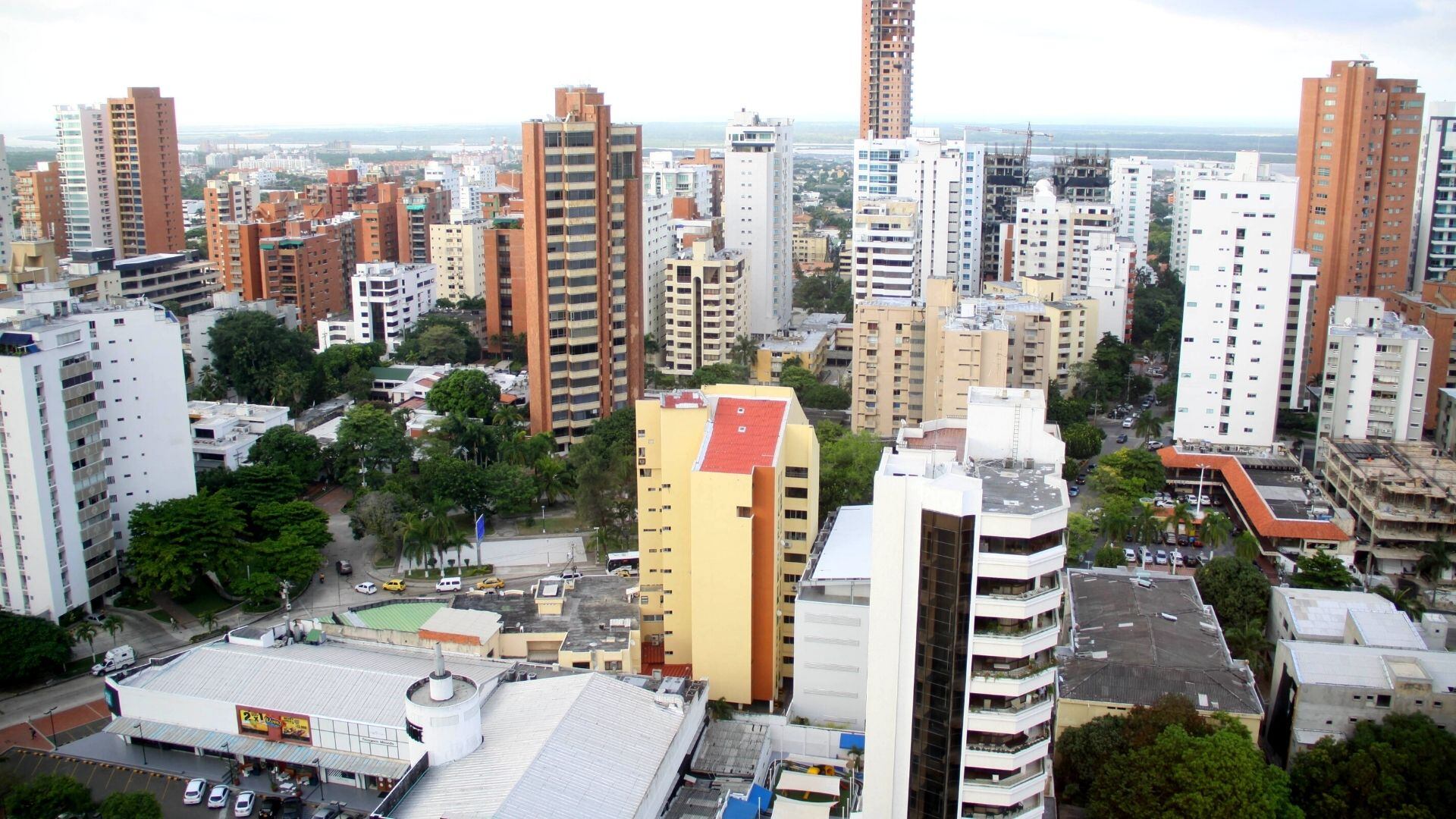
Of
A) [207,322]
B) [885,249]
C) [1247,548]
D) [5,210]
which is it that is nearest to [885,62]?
[885,249]

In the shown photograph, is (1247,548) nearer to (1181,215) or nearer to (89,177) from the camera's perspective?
(1181,215)

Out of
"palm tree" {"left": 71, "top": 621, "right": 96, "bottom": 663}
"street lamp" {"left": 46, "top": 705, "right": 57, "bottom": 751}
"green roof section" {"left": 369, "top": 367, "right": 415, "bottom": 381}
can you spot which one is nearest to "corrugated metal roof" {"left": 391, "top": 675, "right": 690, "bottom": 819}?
"street lamp" {"left": 46, "top": 705, "right": 57, "bottom": 751}

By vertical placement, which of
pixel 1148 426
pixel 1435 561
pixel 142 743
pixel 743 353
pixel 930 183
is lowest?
pixel 142 743

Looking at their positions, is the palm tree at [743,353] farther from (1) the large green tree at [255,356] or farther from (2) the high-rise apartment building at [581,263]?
(1) the large green tree at [255,356]

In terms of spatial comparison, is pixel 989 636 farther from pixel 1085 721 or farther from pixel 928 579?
pixel 1085 721

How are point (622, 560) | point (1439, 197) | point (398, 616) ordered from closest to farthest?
point (398, 616), point (622, 560), point (1439, 197)

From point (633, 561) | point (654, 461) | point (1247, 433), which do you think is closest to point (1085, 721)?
point (654, 461)
